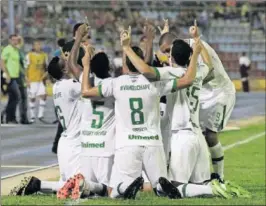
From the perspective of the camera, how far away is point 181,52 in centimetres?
1177

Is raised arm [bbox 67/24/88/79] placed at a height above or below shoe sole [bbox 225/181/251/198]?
above

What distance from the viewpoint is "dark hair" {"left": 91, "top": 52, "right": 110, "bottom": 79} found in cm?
1164

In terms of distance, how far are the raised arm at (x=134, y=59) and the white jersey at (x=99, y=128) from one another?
1.92ft

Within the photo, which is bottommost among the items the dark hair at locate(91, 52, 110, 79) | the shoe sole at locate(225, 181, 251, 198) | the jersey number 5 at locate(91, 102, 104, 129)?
the shoe sole at locate(225, 181, 251, 198)

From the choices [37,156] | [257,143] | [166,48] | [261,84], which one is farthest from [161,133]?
[261,84]

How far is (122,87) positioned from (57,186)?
5.24ft

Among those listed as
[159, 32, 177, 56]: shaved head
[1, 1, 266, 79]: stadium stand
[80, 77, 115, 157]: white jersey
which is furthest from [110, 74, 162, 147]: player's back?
[1, 1, 266, 79]: stadium stand

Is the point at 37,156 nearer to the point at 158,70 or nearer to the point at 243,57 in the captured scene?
the point at 158,70

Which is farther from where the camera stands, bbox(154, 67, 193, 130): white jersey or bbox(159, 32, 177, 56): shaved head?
bbox(159, 32, 177, 56): shaved head

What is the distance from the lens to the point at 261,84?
50.1 metres

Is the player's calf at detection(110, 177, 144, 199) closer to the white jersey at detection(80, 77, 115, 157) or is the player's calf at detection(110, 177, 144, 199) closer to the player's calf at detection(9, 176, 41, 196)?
the white jersey at detection(80, 77, 115, 157)

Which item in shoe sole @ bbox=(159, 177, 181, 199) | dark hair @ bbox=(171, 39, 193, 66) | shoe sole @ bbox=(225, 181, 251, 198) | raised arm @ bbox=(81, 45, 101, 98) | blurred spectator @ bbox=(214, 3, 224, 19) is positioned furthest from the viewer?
blurred spectator @ bbox=(214, 3, 224, 19)

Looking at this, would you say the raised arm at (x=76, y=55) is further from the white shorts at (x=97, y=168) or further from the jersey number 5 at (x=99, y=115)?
the white shorts at (x=97, y=168)

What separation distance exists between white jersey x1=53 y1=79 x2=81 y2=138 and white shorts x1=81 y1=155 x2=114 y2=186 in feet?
2.53
